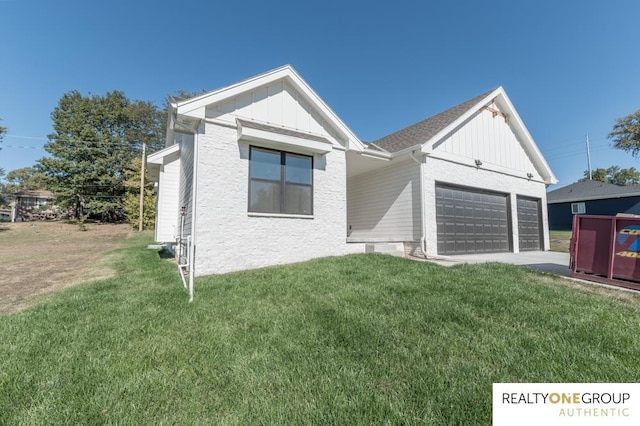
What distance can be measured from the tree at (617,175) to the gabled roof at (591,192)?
21242mm

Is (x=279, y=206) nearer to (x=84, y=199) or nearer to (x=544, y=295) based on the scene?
(x=544, y=295)

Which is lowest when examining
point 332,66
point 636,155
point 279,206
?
point 279,206

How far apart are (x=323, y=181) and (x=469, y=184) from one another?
5.97 m

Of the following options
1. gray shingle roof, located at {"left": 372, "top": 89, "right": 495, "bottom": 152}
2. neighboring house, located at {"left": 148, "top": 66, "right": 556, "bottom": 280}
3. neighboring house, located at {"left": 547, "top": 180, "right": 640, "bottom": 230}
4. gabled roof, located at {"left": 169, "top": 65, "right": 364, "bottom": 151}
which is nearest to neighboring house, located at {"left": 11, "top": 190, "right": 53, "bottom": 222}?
neighboring house, located at {"left": 148, "top": 66, "right": 556, "bottom": 280}

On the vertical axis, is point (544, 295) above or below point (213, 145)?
below

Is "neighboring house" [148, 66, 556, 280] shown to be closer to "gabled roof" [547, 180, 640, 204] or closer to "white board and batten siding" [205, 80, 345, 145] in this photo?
"white board and batten siding" [205, 80, 345, 145]

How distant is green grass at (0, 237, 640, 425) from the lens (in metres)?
1.98

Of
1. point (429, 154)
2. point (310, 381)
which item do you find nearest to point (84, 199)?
point (429, 154)

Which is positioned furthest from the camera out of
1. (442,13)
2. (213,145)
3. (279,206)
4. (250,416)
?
(442,13)

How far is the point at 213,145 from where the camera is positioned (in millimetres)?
6910

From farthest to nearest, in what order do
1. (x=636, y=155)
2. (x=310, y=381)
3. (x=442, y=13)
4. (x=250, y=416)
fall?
1. (x=636, y=155)
2. (x=442, y=13)
3. (x=310, y=381)
4. (x=250, y=416)

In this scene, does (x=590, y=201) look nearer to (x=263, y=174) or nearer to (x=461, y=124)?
(x=461, y=124)

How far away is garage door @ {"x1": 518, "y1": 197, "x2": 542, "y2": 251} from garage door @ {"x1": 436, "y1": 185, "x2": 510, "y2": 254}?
101 cm

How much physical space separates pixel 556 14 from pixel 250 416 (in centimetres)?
1486
